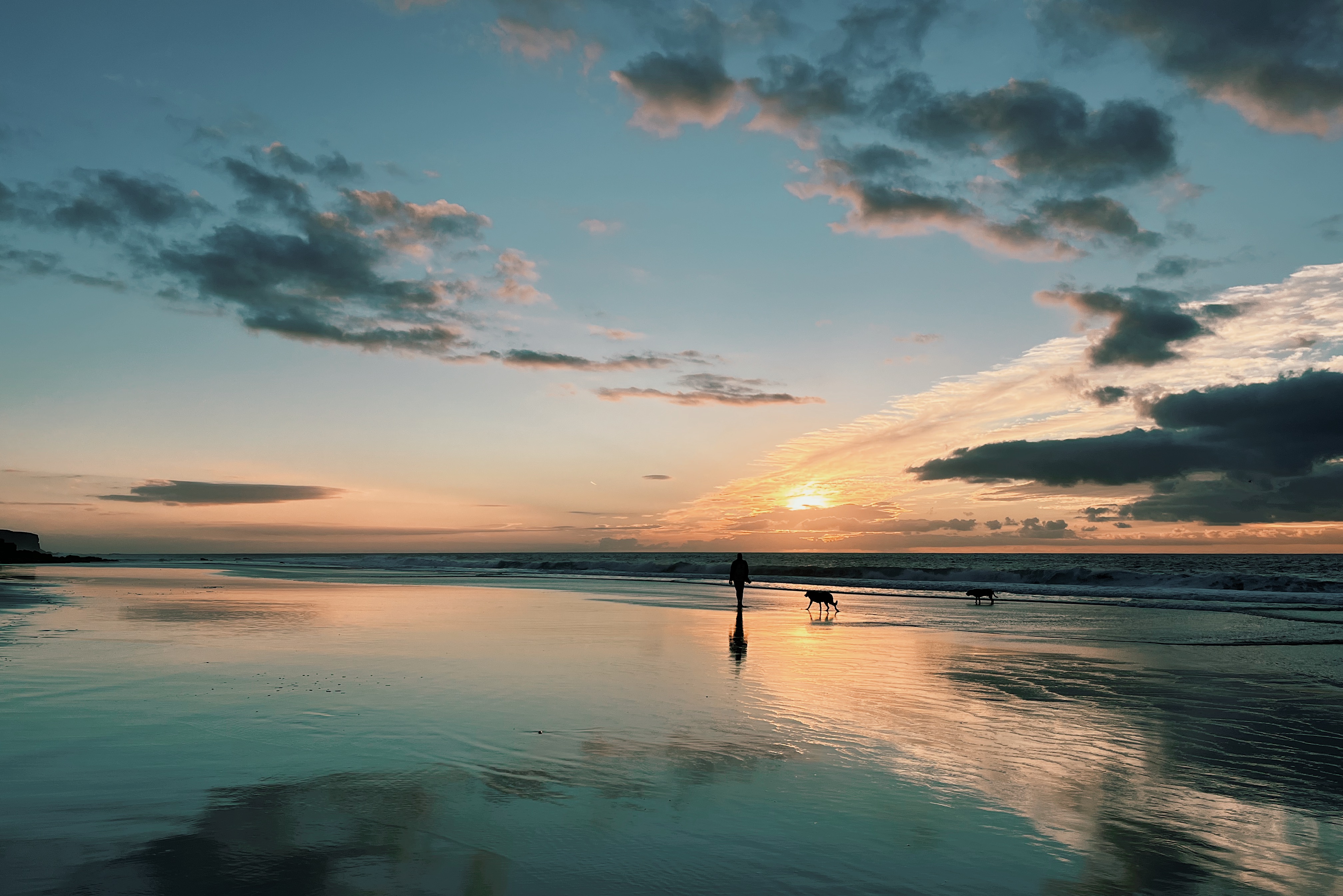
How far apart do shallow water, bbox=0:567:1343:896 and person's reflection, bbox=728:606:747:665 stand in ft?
0.99

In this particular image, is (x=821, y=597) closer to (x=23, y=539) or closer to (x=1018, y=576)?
(x=1018, y=576)

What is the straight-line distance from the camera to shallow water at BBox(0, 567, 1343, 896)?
541 centimetres

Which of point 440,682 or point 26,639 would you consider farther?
point 26,639

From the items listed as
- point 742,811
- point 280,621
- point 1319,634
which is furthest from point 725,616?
point 742,811

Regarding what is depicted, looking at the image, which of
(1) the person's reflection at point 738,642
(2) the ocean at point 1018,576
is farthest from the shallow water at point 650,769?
(2) the ocean at point 1018,576

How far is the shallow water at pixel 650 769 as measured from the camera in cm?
541

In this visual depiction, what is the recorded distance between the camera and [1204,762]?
8781 millimetres

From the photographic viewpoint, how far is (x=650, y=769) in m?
7.82

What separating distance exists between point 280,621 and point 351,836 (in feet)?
61.3

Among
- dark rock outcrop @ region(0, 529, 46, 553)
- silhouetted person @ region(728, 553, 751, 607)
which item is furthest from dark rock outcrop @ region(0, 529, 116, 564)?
silhouetted person @ region(728, 553, 751, 607)

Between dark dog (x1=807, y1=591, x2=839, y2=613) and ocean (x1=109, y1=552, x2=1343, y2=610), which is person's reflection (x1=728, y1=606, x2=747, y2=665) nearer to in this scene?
dark dog (x1=807, y1=591, x2=839, y2=613)

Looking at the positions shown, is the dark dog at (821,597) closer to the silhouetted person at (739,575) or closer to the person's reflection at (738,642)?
the silhouetted person at (739,575)

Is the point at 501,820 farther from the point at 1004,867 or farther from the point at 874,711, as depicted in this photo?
the point at 874,711

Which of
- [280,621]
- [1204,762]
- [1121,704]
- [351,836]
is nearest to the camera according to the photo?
[351,836]
